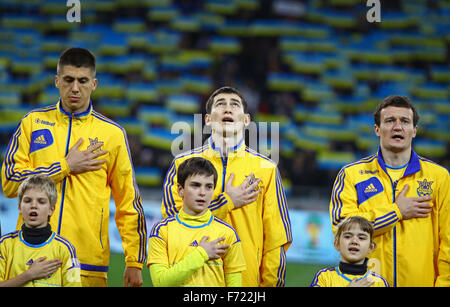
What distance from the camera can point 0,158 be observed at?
30.8 feet

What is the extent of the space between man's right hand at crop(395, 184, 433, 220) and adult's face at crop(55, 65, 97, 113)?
1.95 m

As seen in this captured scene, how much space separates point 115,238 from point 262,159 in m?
4.63

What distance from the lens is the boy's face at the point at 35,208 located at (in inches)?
120

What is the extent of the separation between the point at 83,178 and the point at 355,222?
5.15 feet

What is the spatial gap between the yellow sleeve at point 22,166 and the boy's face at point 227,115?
0.91m

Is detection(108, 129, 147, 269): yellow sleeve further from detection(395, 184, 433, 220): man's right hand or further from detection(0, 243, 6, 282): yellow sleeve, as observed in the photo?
detection(395, 184, 433, 220): man's right hand

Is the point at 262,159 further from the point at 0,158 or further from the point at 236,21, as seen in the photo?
the point at 236,21

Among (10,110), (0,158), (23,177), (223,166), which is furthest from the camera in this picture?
(10,110)

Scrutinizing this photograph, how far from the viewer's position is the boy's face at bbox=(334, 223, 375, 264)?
314 cm

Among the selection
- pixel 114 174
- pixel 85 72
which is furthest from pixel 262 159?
pixel 85 72

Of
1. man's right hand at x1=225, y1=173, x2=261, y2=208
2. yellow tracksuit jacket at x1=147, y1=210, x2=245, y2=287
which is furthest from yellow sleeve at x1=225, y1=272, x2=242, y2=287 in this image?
man's right hand at x1=225, y1=173, x2=261, y2=208

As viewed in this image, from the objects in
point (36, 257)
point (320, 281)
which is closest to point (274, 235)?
point (320, 281)

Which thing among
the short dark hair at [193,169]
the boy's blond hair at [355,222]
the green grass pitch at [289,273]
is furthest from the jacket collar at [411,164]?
the green grass pitch at [289,273]

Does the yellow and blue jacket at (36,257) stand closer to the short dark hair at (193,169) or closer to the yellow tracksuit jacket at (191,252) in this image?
the yellow tracksuit jacket at (191,252)
